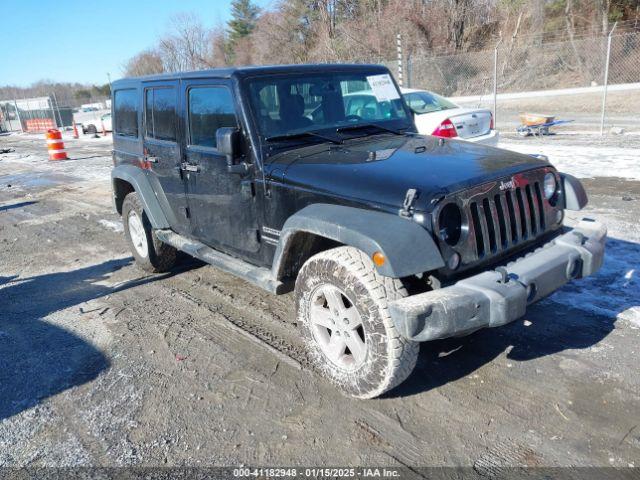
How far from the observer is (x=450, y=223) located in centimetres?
299

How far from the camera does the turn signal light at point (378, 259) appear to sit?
8.94 ft

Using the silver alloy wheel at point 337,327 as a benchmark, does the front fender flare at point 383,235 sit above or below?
above

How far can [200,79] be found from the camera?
14.0 ft

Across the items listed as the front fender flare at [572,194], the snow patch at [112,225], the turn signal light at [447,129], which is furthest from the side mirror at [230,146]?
the turn signal light at [447,129]

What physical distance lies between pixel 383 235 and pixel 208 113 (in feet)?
7.07

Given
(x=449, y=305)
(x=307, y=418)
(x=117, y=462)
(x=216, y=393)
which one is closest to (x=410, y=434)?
(x=307, y=418)

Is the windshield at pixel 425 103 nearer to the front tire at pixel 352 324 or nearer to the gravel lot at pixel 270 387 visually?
the gravel lot at pixel 270 387

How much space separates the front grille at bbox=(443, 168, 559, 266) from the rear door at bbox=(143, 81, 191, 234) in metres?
2.70

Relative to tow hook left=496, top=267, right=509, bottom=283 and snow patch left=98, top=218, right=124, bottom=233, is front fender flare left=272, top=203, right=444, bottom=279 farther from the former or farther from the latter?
snow patch left=98, top=218, right=124, bottom=233

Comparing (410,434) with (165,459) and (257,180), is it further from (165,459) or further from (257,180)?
(257,180)

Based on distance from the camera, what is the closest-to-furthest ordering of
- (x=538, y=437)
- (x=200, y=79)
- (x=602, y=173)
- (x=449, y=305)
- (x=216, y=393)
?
(x=449, y=305) < (x=538, y=437) < (x=216, y=393) < (x=200, y=79) < (x=602, y=173)

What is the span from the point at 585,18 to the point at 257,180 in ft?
103

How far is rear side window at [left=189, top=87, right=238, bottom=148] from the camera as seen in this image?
397 cm

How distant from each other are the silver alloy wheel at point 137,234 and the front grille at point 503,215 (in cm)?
364
